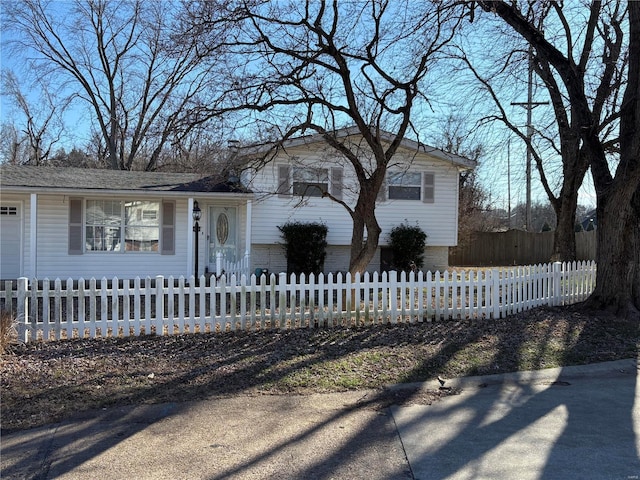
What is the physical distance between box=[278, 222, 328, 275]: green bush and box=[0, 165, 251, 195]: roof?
73.0 inches

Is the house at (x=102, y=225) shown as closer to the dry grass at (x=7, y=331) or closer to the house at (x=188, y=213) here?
the house at (x=188, y=213)

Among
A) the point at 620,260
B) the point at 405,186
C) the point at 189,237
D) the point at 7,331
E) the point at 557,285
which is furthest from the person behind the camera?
the point at 405,186

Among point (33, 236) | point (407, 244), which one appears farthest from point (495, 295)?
point (33, 236)

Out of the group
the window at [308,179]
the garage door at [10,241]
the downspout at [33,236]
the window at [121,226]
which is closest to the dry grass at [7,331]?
the downspout at [33,236]

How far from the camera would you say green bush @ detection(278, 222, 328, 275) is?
A: 47.3 feet

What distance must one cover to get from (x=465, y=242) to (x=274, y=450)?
22746 millimetres

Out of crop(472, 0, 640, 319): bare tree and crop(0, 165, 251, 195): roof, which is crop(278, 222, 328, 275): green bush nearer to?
crop(0, 165, 251, 195): roof

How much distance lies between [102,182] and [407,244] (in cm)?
910

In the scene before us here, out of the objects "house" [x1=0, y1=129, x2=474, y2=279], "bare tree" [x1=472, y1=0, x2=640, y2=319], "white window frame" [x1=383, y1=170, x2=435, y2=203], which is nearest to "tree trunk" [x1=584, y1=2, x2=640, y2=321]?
"bare tree" [x1=472, y1=0, x2=640, y2=319]

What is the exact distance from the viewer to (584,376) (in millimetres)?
5621

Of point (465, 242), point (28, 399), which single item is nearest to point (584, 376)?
point (28, 399)

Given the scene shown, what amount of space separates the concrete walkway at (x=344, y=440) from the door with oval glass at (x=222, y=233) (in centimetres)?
1070

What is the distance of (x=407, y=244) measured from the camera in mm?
15141

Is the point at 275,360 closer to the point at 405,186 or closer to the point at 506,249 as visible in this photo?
the point at 405,186
